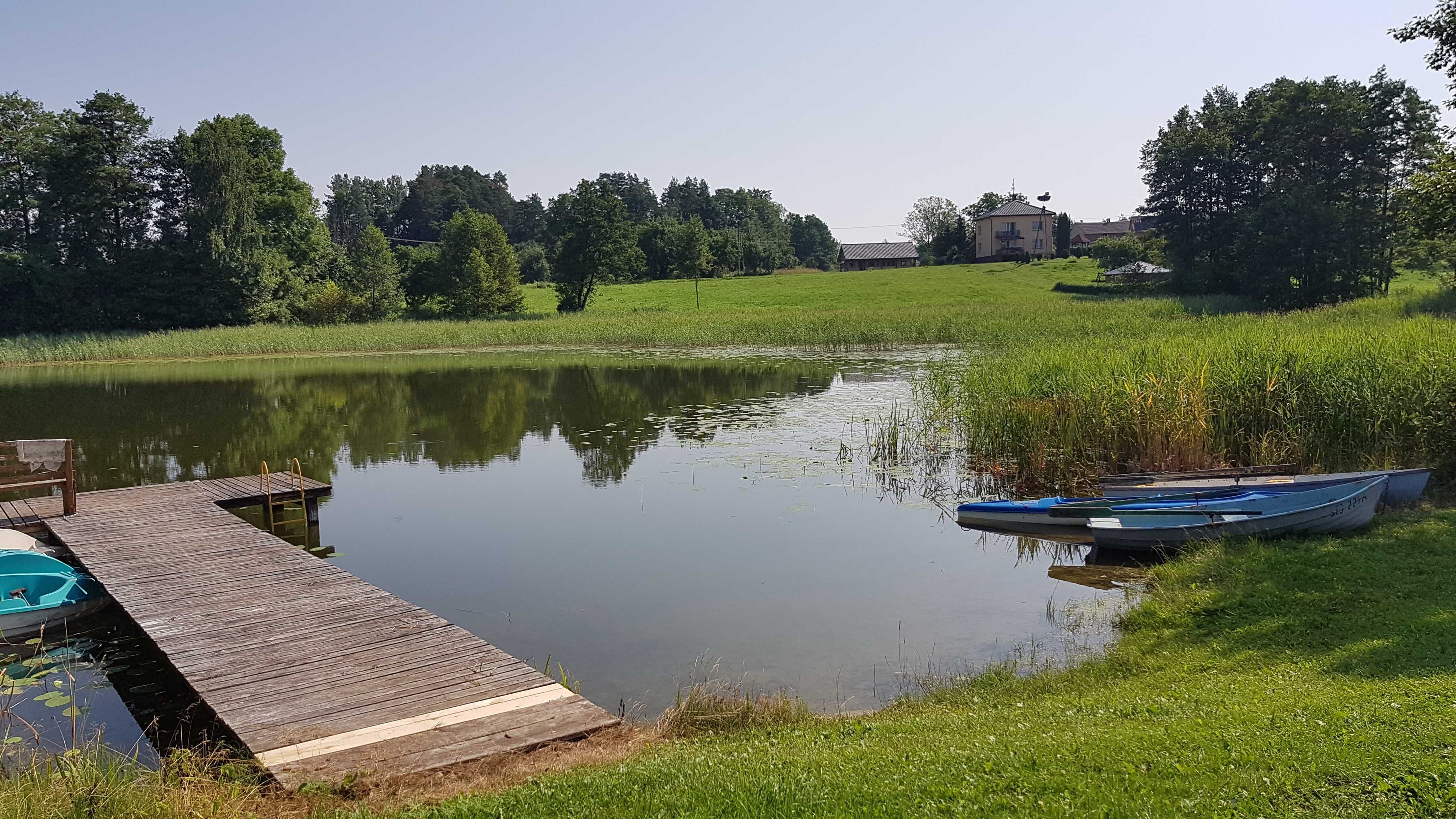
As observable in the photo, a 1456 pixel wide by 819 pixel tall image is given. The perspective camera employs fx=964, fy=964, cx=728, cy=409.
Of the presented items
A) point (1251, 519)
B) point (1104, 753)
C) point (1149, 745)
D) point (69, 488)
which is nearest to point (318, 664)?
point (1104, 753)

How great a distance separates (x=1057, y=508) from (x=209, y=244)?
54706 millimetres

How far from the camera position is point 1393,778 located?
13.6ft

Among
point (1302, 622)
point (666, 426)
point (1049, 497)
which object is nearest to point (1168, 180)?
point (666, 426)

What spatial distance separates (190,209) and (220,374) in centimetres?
2423

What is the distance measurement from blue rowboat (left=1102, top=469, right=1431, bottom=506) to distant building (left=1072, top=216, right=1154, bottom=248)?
98615 millimetres

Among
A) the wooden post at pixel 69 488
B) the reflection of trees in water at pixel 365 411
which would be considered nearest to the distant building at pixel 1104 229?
the reflection of trees in water at pixel 365 411

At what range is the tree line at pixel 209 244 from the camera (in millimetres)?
52938

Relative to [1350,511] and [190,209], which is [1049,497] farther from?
[190,209]

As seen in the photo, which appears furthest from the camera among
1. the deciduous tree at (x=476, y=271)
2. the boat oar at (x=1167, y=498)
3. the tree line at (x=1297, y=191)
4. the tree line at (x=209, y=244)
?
the deciduous tree at (x=476, y=271)

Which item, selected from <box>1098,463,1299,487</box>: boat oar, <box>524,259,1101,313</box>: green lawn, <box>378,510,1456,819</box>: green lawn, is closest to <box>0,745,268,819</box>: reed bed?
<box>378,510,1456,819</box>: green lawn

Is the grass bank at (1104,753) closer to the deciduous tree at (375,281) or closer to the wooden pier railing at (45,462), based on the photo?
the wooden pier railing at (45,462)

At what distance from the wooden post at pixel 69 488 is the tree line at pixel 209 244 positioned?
Answer: 45391mm

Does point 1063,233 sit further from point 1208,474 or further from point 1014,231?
point 1208,474

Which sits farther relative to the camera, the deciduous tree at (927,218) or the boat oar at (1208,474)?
the deciduous tree at (927,218)
